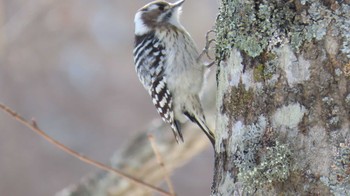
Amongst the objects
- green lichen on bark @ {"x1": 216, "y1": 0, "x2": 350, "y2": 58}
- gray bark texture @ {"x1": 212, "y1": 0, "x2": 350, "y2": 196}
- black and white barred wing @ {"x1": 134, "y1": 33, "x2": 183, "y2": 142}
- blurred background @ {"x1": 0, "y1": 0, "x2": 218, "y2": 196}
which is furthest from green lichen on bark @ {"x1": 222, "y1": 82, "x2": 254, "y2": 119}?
blurred background @ {"x1": 0, "y1": 0, "x2": 218, "y2": 196}

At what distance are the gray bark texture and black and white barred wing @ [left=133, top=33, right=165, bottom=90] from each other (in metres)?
1.75

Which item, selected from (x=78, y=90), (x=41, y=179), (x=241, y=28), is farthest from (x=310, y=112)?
(x=78, y=90)

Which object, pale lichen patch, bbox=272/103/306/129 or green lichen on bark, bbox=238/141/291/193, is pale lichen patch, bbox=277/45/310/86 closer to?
pale lichen patch, bbox=272/103/306/129

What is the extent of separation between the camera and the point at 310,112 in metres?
1.78

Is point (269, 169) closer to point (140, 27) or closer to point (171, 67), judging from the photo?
point (171, 67)

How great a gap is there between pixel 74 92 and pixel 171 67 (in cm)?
896

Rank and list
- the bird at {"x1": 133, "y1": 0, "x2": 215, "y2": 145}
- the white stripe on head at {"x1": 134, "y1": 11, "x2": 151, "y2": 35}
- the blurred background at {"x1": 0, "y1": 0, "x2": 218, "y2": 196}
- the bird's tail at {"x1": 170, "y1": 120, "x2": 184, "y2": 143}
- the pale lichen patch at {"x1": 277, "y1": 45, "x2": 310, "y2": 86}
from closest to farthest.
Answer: the pale lichen patch at {"x1": 277, "y1": 45, "x2": 310, "y2": 86} → the bird's tail at {"x1": 170, "y1": 120, "x2": 184, "y2": 143} → the bird at {"x1": 133, "y1": 0, "x2": 215, "y2": 145} → the white stripe on head at {"x1": 134, "y1": 11, "x2": 151, "y2": 35} → the blurred background at {"x1": 0, "y1": 0, "x2": 218, "y2": 196}

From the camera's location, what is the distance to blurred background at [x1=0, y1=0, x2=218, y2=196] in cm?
1073

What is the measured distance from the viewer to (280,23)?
185cm

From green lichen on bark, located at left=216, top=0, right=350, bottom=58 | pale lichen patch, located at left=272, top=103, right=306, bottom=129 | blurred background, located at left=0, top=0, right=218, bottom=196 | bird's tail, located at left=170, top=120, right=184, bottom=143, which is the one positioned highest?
green lichen on bark, located at left=216, top=0, right=350, bottom=58

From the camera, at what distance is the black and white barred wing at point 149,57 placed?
147 inches

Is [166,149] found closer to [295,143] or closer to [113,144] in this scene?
[295,143]

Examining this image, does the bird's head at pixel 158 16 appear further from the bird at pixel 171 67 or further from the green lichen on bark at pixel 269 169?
the green lichen on bark at pixel 269 169

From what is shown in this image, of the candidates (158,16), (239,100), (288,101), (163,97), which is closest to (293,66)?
(288,101)
